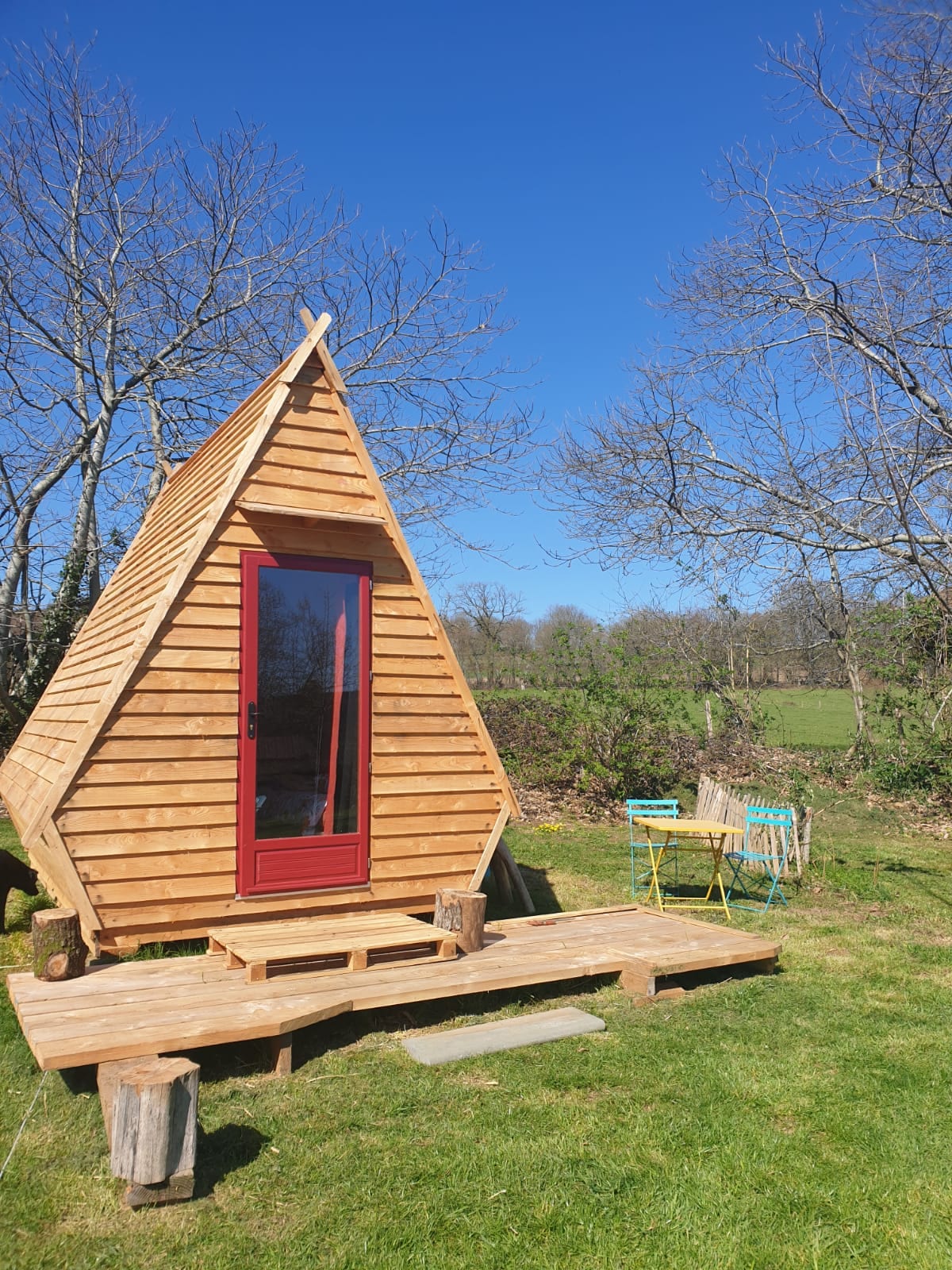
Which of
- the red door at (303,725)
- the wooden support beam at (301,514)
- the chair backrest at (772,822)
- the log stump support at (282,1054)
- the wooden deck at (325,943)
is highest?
the wooden support beam at (301,514)

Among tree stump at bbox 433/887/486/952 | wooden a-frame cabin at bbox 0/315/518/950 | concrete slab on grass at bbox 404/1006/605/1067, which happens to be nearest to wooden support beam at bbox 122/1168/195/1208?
concrete slab on grass at bbox 404/1006/605/1067

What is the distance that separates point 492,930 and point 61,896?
3039mm

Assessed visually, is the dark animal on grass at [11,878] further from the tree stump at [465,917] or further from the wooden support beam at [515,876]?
the wooden support beam at [515,876]

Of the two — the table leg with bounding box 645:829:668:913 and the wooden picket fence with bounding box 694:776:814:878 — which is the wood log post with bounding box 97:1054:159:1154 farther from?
the wooden picket fence with bounding box 694:776:814:878

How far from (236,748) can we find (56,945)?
169 centimetres

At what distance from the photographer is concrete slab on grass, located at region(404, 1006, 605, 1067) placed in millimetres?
4871

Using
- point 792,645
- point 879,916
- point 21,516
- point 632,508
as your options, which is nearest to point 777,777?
point 792,645

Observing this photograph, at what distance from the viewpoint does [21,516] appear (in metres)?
14.7

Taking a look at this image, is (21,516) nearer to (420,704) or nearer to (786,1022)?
(420,704)

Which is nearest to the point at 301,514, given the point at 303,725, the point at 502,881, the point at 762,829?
the point at 303,725

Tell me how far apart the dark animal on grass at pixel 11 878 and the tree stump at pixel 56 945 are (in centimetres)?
199

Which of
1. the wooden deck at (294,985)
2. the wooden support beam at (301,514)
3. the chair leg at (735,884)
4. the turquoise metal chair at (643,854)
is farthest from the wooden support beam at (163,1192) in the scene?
the chair leg at (735,884)

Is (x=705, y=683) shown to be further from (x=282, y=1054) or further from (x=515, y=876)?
(x=282, y=1054)

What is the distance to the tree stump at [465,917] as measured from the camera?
606 centimetres
